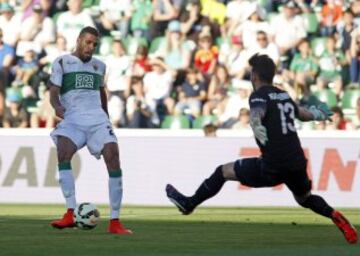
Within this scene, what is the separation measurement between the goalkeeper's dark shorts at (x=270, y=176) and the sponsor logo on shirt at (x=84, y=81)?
2.07 metres

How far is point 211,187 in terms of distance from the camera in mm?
13641

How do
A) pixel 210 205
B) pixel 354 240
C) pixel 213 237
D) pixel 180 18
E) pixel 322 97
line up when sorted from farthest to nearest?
1. pixel 180 18
2. pixel 322 97
3. pixel 210 205
4. pixel 213 237
5. pixel 354 240

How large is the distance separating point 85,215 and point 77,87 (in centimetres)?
139

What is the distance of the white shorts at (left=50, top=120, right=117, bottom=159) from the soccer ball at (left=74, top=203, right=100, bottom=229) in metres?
0.58

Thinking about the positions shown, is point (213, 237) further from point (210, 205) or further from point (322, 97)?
point (322, 97)

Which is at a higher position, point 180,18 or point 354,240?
point 180,18

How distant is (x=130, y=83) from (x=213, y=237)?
12.1 metres

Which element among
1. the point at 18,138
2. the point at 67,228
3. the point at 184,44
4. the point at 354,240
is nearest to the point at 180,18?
the point at 184,44

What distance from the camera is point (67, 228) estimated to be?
566 inches

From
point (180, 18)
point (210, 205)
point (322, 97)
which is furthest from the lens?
point (180, 18)

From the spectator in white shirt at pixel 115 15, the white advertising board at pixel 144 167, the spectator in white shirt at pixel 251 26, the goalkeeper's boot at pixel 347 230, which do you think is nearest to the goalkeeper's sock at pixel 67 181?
the goalkeeper's boot at pixel 347 230

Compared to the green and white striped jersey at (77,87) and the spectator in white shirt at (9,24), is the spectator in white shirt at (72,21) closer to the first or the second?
the spectator in white shirt at (9,24)

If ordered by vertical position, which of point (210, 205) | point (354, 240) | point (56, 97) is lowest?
point (210, 205)

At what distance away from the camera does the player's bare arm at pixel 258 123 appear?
1259 cm
